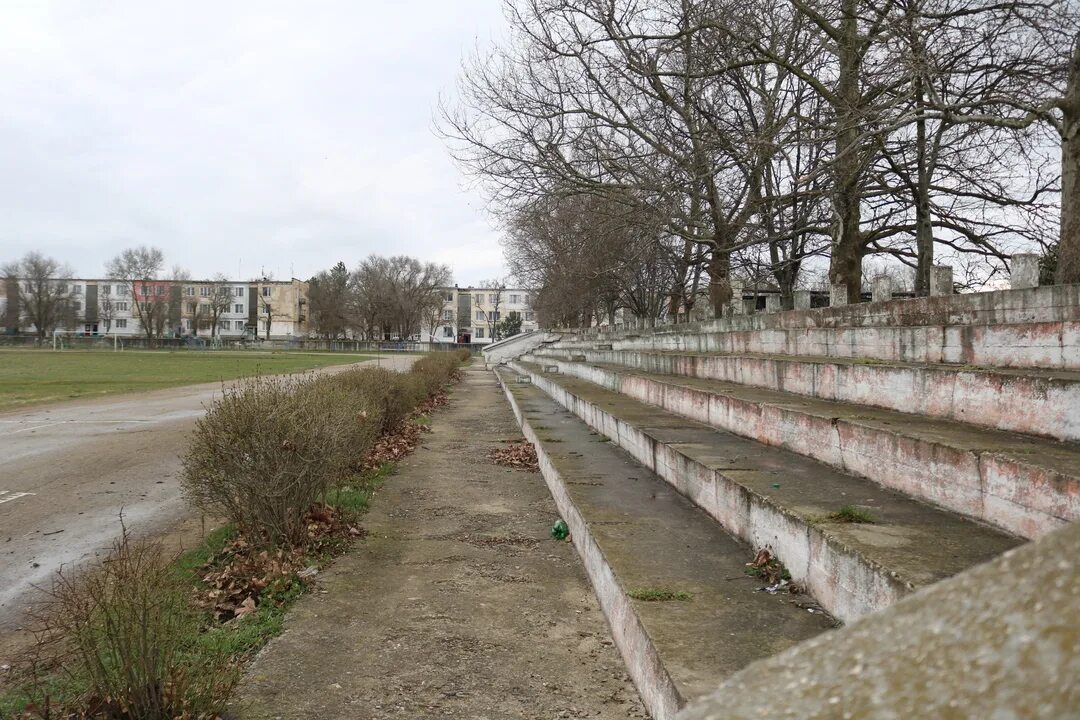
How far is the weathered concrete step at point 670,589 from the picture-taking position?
2781mm

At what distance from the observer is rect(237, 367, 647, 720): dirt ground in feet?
10.5

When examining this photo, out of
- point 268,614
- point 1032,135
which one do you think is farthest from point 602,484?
point 1032,135

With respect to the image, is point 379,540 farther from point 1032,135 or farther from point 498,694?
point 1032,135

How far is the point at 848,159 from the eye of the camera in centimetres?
1134

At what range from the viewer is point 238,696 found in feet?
10.6

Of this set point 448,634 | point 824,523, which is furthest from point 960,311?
point 448,634

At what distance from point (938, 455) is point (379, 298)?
93349 millimetres

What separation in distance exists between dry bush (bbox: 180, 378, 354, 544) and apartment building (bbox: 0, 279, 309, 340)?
102 m

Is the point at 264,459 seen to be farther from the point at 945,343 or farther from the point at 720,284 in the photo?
the point at 720,284

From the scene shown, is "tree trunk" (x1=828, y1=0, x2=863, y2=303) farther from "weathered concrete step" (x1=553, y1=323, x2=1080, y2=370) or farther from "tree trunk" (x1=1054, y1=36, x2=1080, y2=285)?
"weathered concrete step" (x1=553, y1=323, x2=1080, y2=370)

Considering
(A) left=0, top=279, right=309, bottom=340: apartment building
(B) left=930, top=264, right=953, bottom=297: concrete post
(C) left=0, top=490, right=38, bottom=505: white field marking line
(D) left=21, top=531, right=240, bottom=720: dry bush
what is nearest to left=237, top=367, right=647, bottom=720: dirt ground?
(D) left=21, top=531, right=240, bottom=720: dry bush

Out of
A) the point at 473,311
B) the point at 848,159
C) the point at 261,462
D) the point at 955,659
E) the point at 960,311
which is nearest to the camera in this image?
the point at 955,659

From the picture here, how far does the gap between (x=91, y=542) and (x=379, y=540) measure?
2574 millimetres

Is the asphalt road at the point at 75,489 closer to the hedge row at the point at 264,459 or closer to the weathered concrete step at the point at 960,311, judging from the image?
the hedge row at the point at 264,459
